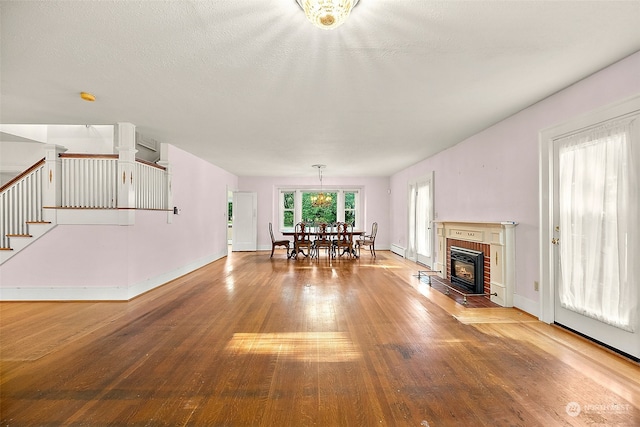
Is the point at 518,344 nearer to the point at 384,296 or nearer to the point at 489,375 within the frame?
the point at 489,375

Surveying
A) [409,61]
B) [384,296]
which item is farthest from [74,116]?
[384,296]

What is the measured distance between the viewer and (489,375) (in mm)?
2051

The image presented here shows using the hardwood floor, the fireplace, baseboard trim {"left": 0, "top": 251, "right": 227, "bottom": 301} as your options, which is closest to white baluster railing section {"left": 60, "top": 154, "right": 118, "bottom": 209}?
baseboard trim {"left": 0, "top": 251, "right": 227, "bottom": 301}

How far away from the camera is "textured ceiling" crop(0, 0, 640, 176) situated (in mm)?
1837

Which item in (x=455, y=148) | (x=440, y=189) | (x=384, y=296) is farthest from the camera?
(x=440, y=189)

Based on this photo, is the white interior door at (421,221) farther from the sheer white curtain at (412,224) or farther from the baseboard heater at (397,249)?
the baseboard heater at (397,249)

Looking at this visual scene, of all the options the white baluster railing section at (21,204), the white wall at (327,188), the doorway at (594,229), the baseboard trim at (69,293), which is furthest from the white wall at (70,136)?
the doorway at (594,229)

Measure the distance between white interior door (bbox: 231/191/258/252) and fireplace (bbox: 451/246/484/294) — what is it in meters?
6.41

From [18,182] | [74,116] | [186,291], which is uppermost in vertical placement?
[74,116]

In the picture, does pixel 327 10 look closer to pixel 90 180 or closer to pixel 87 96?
pixel 87 96

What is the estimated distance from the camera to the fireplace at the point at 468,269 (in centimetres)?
416

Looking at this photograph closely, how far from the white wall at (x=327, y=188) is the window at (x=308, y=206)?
0.86 ft

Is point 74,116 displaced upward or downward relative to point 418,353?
upward

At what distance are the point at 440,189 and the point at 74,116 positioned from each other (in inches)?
249
